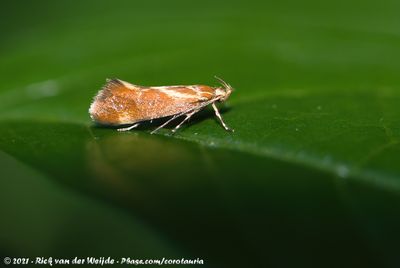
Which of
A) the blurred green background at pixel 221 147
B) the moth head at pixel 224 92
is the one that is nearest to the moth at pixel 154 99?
the moth head at pixel 224 92

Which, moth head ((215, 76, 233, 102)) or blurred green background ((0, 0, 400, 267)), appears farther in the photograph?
moth head ((215, 76, 233, 102))

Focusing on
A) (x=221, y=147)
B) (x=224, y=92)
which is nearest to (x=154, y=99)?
(x=224, y=92)

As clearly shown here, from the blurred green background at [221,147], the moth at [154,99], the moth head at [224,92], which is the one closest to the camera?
the blurred green background at [221,147]

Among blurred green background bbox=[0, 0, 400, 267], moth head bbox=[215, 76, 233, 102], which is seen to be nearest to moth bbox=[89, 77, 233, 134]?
moth head bbox=[215, 76, 233, 102]

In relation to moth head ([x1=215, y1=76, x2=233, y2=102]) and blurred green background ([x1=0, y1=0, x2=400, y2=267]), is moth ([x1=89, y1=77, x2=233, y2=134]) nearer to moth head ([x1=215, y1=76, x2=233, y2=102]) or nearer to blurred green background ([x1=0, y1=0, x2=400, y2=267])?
moth head ([x1=215, y1=76, x2=233, y2=102])

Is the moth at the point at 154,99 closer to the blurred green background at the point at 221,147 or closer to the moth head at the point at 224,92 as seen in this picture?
the moth head at the point at 224,92

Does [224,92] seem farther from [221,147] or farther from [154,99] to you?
[221,147]
